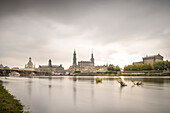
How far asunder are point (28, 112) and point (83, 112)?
4504mm

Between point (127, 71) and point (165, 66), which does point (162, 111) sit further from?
point (127, 71)

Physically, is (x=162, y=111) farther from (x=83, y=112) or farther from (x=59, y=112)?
(x=59, y=112)

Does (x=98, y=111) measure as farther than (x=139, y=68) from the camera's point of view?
No

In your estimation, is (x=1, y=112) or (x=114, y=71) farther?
(x=114, y=71)

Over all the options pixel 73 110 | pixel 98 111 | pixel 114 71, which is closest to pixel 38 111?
pixel 73 110

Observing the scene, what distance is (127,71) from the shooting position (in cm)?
14550

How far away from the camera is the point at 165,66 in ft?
375

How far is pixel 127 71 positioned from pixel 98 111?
447ft

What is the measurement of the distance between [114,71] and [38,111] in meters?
153

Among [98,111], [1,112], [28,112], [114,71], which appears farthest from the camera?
[114,71]

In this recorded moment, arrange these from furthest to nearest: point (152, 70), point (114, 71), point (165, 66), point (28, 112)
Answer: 1. point (114, 71)
2. point (152, 70)
3. point (165, 66)
4. point (28, 112)

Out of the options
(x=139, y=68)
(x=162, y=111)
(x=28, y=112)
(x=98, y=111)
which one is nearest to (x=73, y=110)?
(x=98, y=111)

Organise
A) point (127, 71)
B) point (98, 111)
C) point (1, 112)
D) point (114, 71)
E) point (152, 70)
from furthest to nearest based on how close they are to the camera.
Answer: point (114, 71) → point (127, 71) → point (152, 70) → point (98, 111) → point (1, 112)

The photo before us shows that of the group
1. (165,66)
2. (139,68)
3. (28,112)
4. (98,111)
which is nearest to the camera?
(28,112)
